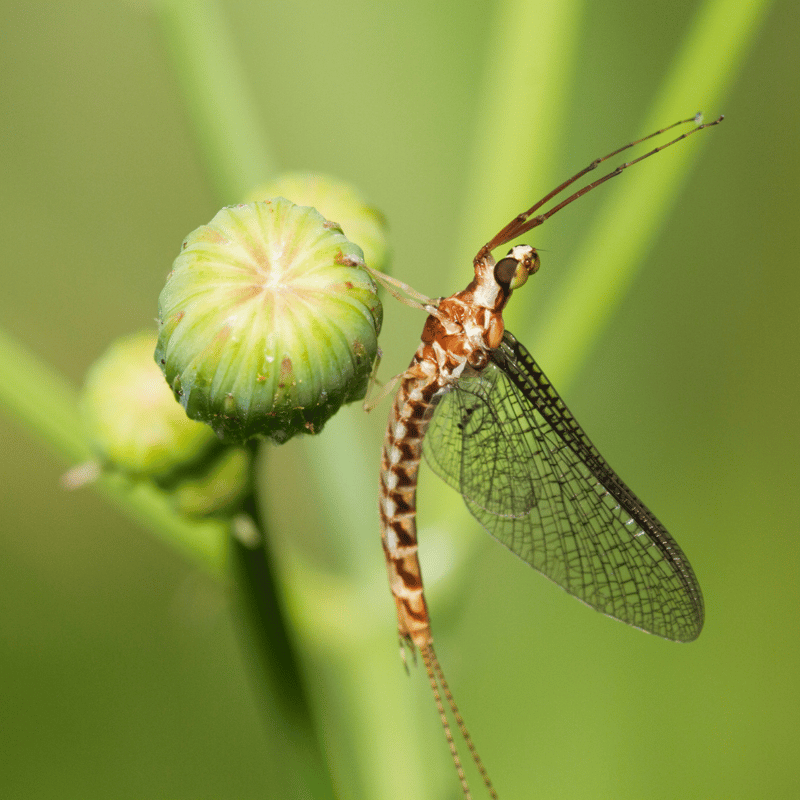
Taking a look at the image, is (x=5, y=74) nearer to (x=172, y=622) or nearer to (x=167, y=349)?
(x=172, y=622)

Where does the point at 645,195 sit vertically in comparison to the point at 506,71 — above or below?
below

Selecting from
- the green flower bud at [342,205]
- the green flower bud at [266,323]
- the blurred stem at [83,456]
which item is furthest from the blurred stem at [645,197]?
the blurred stem at [83,456]

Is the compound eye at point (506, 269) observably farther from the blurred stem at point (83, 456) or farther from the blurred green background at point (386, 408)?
the blurred stem at point (83, 456)

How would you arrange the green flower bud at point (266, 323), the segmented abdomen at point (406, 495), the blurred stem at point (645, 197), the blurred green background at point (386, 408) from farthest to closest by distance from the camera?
the blurred green background at point (386, 408) → the blurred stem at point (645, 197) → the segmented abdomen at point (406, 495) → the green flower bud at point (266, 323)

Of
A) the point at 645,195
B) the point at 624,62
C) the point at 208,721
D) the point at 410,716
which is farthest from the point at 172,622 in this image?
the point at 624,62

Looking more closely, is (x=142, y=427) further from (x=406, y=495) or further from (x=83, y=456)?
(x=406, y=495)

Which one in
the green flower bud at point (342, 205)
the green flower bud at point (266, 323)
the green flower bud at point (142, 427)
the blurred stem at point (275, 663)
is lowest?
the blurred stem at point (275, 663)

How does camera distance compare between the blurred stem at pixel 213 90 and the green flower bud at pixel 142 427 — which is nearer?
the green flower bud at pixel 142 427

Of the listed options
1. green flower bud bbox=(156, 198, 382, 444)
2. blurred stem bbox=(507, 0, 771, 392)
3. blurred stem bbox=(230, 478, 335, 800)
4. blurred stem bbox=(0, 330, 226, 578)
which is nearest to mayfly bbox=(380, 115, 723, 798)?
blurred stem bbox=(507, 0, 771, 392)
